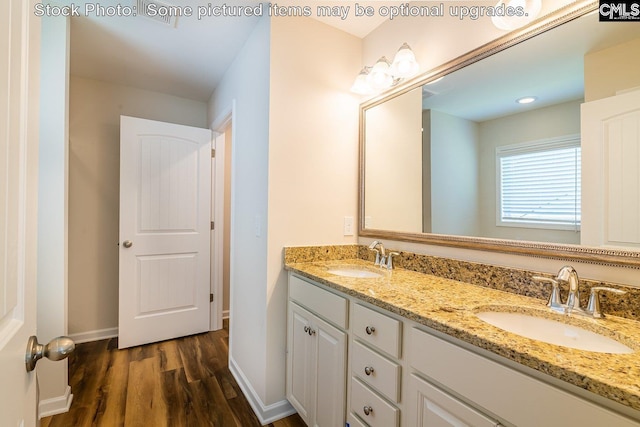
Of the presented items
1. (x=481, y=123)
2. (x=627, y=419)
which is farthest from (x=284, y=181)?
(x=627, y=419)

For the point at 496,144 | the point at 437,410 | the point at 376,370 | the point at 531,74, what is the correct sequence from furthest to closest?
the point at 496,144 → the point at 531,74 → the point at 376,370 → the point at 437,410

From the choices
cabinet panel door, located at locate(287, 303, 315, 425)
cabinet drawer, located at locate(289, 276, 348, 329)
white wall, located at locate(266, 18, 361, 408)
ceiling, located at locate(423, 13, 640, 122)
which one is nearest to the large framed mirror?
ceiling, located at locate(423, 13, 640, 122)

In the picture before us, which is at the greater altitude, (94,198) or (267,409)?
(94,198)

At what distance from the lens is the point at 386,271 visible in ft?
5.42

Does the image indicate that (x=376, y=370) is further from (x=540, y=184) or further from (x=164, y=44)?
(x=164, y=44)

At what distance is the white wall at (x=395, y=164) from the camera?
1.71 meters

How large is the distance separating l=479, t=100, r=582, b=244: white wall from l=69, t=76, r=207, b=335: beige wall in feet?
9.97

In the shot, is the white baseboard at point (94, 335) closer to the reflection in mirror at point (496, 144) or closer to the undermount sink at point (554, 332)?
the reflection in mirror at point (496, 144)

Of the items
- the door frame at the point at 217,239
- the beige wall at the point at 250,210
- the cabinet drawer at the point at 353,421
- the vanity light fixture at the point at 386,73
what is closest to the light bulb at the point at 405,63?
the vanity light fixture at the point at 386,73

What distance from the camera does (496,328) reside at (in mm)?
830

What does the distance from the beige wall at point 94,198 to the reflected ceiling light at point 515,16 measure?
9.89 ft

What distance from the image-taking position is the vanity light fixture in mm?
1605

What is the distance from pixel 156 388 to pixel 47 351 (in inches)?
70.7

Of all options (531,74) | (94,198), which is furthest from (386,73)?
(94,198)
